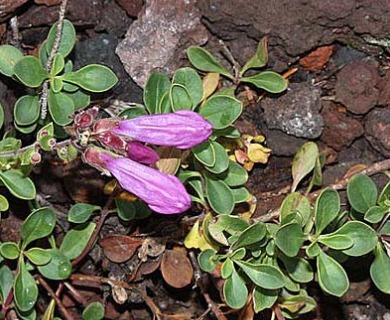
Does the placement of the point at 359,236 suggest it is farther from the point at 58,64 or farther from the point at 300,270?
the point at 58,64

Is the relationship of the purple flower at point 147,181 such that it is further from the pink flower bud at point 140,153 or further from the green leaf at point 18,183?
the green leaf at point 18,183

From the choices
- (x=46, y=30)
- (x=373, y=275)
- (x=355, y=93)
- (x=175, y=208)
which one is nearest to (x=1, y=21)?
(x=46, y=30)

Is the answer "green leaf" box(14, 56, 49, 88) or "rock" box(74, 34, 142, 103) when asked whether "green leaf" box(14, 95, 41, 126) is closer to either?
"green leaf" box(14, 56, 49, 88)

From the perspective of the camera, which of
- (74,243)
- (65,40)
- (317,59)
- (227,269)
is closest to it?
(227,269)

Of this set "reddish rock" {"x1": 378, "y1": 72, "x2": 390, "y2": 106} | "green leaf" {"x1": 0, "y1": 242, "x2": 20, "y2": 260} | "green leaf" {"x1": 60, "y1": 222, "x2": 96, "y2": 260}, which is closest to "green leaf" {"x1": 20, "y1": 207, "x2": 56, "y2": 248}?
"green leaf" {"x1": 0, "y1": 242, "x2": 20, "y2": 260}

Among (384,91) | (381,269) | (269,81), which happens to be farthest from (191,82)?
(381,269)
